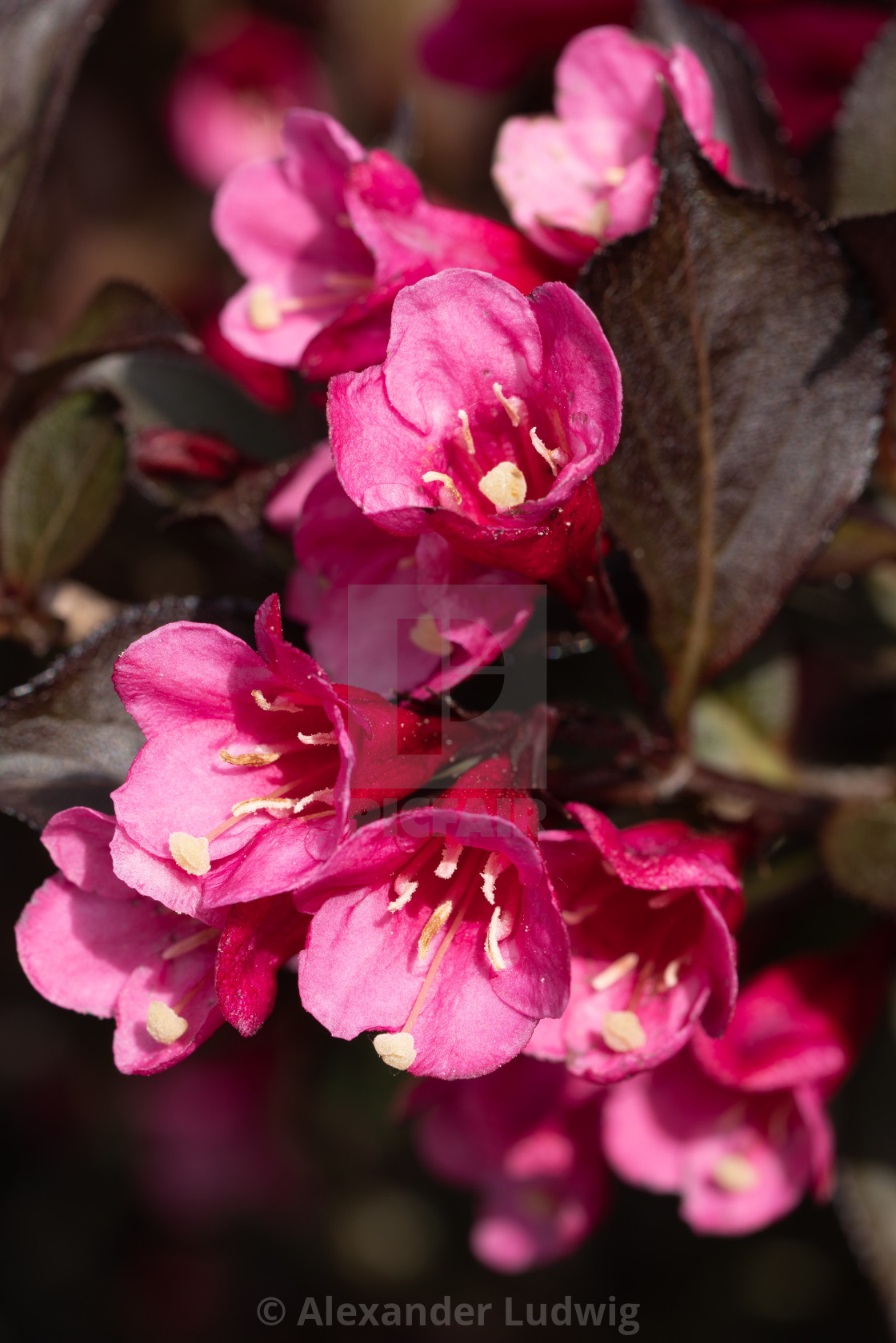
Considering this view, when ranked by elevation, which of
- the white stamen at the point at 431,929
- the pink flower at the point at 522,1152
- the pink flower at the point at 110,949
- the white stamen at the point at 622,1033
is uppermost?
the white stamen at the point at 431,929

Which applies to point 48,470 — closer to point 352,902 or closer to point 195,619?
point 195,619

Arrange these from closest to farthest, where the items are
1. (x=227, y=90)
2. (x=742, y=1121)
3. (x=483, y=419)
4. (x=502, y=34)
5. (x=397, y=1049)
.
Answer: (x=397, y=1049), (x=483, y=419), (x=742, y=1121), (x=502, y=34), (x=227, y=90)

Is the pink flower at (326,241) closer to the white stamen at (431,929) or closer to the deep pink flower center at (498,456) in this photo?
the deep pink flower center at (498,456)

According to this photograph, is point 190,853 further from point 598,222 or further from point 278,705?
point 598,222

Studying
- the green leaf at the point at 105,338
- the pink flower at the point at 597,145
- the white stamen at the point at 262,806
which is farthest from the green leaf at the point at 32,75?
the white stamen at the point at 262,806

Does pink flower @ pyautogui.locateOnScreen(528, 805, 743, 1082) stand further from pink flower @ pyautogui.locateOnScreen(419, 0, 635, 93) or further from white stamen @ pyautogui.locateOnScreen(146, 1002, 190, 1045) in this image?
pink flower @ pyautogui.locateOnScreen(419, 0, 635, 93)

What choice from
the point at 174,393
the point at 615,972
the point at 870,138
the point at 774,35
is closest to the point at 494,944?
the point at 615,972

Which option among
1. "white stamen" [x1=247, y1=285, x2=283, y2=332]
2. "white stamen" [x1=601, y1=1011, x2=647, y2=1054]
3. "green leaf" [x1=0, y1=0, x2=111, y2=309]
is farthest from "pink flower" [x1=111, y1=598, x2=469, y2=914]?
"green leaf" [x1=0, y1=0, x2=111, y2=309]
